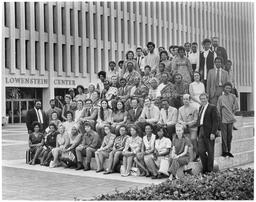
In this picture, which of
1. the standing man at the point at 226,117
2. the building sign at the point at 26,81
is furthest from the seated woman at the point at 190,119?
the building sign at the point at 26,81

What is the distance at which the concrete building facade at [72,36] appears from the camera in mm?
40375

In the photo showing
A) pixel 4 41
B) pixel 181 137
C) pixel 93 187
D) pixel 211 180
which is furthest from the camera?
pixel 4 41

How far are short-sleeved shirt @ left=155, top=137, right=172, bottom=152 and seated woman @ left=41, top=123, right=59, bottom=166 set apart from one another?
3932 millimetres

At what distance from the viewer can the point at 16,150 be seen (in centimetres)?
1934

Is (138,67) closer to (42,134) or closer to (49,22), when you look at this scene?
(42,134)

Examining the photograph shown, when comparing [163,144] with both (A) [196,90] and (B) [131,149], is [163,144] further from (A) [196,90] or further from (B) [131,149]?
(A) [196,90]

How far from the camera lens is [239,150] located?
47.6 feet

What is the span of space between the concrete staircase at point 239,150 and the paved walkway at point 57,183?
1.15 m

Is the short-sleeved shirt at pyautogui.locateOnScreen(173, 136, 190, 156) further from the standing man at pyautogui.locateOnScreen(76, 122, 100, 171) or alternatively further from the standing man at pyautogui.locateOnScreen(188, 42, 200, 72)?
the standing man at pyautogui.locateOnScreen(188, 42, 200, 72)

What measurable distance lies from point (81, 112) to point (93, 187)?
14.3 ft

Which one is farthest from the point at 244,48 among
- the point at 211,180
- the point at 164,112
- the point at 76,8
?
the point at 211,180

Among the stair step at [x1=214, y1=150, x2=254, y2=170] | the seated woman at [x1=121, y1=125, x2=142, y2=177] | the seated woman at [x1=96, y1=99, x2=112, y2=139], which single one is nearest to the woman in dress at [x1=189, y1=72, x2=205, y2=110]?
the stair step at [x1=214, y1=150, x2=254, y2=170]

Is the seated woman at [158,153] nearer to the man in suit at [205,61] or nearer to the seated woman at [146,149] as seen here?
the seated woman at [146,149]

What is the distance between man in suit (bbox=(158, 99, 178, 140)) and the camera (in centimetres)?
1232
